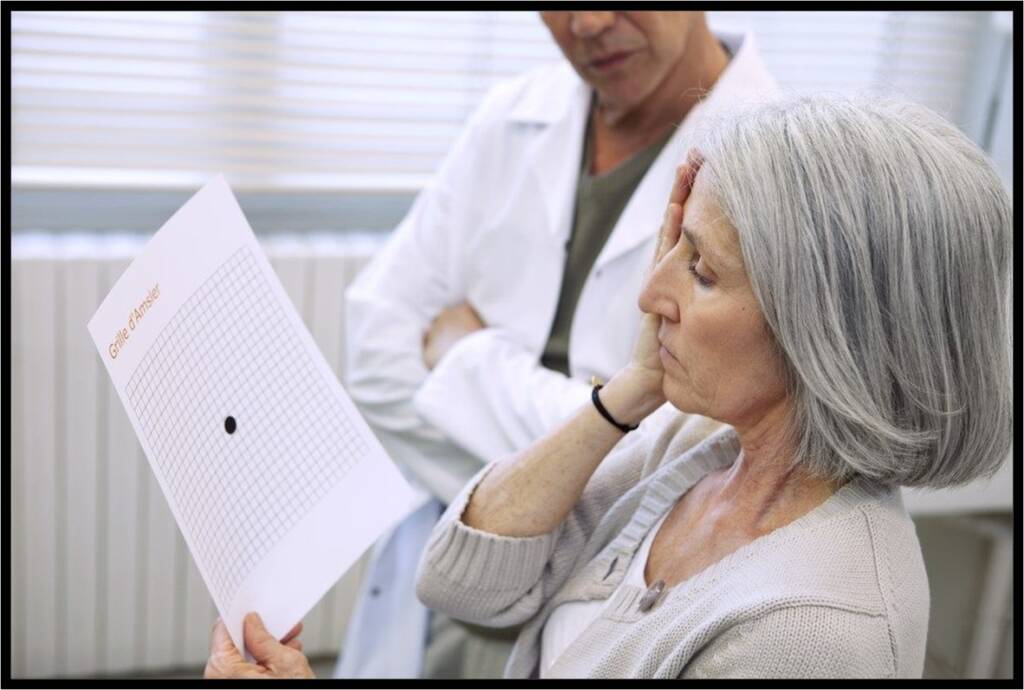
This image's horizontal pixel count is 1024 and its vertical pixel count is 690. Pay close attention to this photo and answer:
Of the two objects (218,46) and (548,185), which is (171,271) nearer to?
(548,185)

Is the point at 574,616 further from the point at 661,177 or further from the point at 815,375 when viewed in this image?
the point at 661,177

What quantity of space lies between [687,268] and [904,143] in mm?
186

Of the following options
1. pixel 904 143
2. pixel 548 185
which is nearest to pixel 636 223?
pixel 548 185

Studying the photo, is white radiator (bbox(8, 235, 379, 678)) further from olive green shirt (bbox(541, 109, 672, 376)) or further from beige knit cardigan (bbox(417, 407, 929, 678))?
beige knit cardigan (bbox(417, 407, 929, 678))

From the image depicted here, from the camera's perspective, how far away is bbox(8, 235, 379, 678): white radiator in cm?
216

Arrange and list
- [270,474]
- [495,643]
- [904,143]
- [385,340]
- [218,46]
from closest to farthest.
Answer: [904,143], [270,474], [495,643], [385,340], [218,46]

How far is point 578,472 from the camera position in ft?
3.58

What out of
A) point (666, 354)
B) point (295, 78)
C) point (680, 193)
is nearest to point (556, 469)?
point (666, 354)

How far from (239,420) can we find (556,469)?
304 millimetres

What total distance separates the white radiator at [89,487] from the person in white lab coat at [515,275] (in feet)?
2.21

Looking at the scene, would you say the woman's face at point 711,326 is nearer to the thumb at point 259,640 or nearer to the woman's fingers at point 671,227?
the woman's fingers at point 671,227

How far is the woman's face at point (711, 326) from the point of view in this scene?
0.88m

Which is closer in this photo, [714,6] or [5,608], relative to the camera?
[5,608]

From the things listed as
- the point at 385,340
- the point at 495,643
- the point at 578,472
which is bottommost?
the point at 495,643
